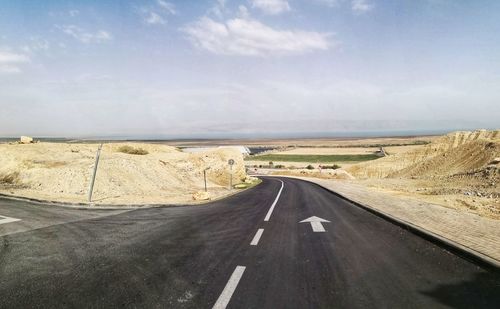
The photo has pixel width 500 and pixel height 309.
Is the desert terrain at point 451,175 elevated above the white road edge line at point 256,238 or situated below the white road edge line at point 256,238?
below

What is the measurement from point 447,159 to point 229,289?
42.0m

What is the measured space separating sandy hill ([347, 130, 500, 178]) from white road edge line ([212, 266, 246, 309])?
25.4 meters

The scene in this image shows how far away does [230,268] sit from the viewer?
665 centimetres

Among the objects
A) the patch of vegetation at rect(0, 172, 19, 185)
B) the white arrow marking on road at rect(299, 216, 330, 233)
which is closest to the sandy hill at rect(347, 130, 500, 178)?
the white arrow marking on road at rect(299, 216, 330, 233)

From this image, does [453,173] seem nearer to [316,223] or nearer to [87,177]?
[316,223]

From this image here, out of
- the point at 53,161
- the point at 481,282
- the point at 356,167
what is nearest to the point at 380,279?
the point at 481,282

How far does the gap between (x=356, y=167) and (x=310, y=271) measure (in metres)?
66.1

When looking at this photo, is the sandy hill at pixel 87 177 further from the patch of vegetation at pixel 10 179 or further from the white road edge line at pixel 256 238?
the white road edge line at pixel 256 238

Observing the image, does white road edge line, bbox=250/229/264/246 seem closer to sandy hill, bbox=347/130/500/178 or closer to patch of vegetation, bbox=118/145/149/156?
sandy hill, bbox=347/130/500/178

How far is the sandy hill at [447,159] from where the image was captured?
111ft

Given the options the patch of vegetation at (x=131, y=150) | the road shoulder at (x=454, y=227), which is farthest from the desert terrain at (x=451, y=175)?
the patch of vegetation at (x=131, y=150)

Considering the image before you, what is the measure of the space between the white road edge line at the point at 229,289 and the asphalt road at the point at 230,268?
2cm

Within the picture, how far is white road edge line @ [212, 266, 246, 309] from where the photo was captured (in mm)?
4965

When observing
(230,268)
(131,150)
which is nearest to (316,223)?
(230,268)
